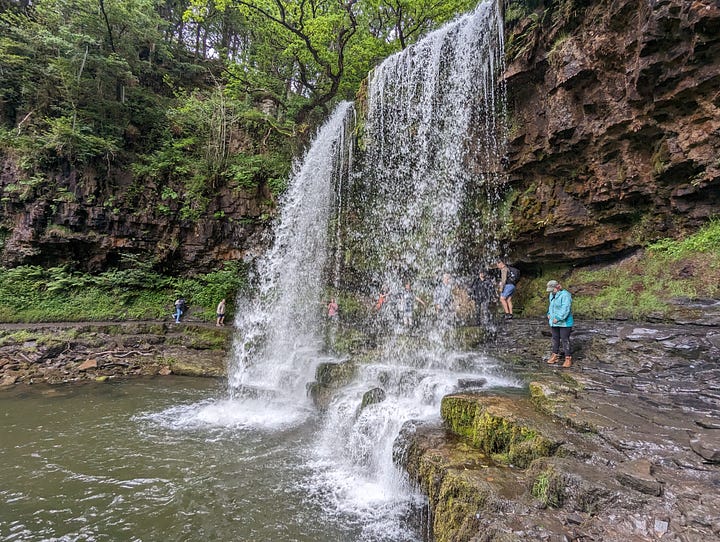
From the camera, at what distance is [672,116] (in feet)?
23.6

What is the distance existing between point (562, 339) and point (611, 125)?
5.00 metres

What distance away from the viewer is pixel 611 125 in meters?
7.81

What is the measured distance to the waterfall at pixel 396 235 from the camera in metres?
7.41

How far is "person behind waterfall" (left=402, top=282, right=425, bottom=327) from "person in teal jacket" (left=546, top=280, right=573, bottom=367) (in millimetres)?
4531

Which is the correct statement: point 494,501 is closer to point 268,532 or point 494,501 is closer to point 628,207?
point 268,532

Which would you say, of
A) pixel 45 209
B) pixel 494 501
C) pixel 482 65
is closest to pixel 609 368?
pixel 494 501

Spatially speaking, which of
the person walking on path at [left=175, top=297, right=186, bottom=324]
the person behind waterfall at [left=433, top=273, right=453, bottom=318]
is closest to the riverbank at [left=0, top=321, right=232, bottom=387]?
the person walking on path at [left=175, top=297, right=186, bottom=324]

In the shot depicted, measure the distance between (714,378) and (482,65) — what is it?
913 cm

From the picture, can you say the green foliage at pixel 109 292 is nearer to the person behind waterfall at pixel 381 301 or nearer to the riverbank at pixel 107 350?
the riverbank at pixel 107 350

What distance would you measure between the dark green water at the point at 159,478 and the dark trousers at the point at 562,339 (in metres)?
4.45

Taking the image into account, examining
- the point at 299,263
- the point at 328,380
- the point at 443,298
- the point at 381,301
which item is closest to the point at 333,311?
the point at 381,301

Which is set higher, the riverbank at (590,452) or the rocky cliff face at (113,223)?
the rocky cliff face at (113,223)

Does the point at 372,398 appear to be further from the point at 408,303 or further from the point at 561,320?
the point at 408,303

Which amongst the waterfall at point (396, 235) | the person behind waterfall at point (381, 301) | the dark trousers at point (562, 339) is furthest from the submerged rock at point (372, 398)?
the person behind waterfall at point (381, 301)
